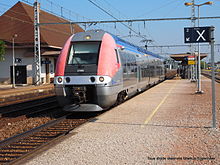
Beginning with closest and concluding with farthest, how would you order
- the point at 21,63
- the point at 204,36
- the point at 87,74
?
the point at 204,36, the point at 87,74, the point at 21,63

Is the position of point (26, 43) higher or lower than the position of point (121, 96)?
higher

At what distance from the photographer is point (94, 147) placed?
5.80 meters

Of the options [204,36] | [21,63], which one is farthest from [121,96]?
[21,63]

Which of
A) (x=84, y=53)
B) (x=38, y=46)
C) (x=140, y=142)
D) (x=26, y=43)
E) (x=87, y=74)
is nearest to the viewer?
(x=140, y=142)

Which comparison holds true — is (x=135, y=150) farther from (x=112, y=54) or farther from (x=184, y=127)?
(x=112, y=54)

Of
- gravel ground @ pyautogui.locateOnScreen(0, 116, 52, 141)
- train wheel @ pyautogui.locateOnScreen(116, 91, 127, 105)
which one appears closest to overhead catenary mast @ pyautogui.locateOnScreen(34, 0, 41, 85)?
train wheel @ pyautogui.locateOnScreen(116, 91, 127, 105)

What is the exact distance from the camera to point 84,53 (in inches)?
388

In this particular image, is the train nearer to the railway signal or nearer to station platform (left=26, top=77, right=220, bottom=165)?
station platform (left=26, top=77, right=220, bottom=165)

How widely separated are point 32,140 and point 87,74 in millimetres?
2944

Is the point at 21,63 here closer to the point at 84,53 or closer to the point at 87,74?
the point at 84,53

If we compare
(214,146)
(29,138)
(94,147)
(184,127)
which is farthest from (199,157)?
(29,138)

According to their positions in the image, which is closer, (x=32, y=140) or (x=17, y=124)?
(x=32, y=140)

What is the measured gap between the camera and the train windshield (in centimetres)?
967

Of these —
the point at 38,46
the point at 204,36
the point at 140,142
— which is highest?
the point at 38,46
